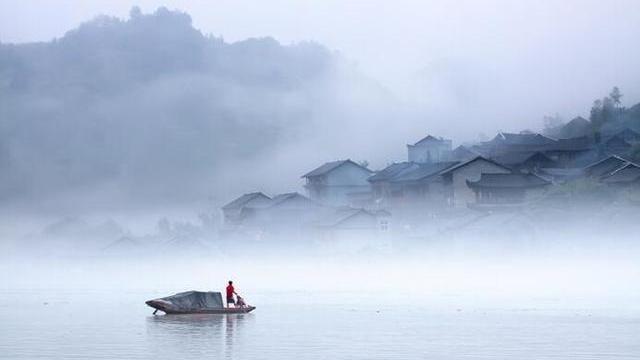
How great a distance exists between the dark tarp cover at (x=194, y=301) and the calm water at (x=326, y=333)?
486 mm

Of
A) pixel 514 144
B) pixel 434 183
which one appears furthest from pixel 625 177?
pixel 514 144

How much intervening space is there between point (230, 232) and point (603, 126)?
4522cm

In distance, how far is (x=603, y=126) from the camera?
137750 mm

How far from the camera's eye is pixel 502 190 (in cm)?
9744

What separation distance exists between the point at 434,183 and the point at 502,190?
9625mm

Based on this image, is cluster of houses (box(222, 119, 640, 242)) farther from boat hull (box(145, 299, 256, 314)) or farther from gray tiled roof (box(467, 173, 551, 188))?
boat hull (box(145, 299, 256, 314))

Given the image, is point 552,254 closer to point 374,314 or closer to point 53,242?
point 374,314

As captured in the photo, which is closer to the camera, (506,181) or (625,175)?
(625,175)

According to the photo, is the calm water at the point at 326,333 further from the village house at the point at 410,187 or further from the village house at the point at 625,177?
the village house at the point at 410,187

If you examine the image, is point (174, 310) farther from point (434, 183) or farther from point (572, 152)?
point (572, 152)

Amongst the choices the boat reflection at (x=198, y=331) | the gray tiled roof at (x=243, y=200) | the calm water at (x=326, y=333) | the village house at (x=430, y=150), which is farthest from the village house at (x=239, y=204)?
the boat reflection at (x=198, y=331)

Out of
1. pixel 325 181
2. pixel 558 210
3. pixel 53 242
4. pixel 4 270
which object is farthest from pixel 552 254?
pixel 4 270

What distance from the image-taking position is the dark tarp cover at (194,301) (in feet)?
186

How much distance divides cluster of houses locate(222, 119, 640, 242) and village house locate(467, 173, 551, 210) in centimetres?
7
